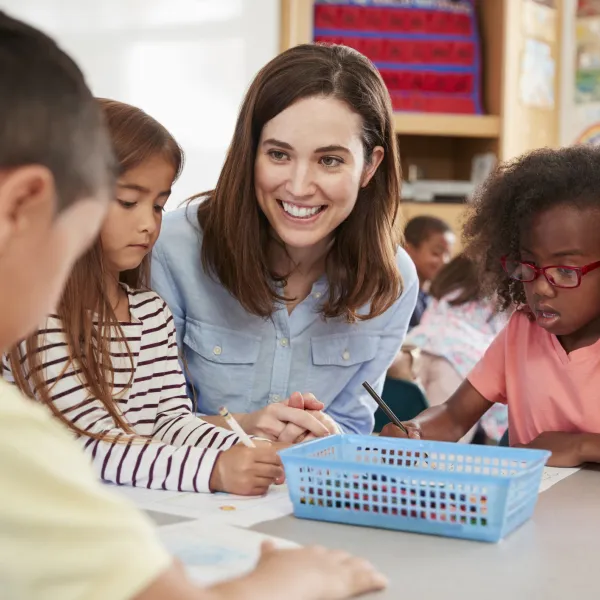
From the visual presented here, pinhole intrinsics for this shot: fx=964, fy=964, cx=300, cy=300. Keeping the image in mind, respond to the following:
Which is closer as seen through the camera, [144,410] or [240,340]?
[144,410]

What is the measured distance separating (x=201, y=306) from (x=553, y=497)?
0.73m

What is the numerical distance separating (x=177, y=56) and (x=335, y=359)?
1.51 metres

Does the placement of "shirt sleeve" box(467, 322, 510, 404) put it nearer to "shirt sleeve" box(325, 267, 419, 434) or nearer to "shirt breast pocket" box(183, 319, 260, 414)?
"shirt sleeve" box(325, 267, 419, 434)

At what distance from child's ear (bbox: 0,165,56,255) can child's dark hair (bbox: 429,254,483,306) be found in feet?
8.22

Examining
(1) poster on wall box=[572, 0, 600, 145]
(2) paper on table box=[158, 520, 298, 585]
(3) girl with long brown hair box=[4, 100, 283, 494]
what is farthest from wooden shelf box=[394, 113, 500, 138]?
(2) paper on table box=[158, 520, 298, 585]

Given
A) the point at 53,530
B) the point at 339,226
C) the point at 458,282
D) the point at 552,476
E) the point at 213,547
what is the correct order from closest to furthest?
the point at 53,530, the point at 213,547, the point at 552,476, the point at 339,226, the point at 458,282

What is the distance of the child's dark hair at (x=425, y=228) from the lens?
13.6 ft

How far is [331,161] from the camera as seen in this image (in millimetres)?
1570

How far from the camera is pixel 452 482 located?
3.05ft

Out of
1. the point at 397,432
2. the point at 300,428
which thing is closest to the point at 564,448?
the point at 397,432

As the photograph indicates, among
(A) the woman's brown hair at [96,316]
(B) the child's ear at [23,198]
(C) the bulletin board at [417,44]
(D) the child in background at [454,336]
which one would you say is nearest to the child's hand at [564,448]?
(A) the woman's brown hair at [96,316]

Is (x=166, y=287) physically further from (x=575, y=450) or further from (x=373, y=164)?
(x=575, y=450)

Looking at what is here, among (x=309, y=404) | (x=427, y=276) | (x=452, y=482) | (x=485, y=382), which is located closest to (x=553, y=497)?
(x=452, y=482)

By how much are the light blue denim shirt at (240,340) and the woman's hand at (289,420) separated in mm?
290
